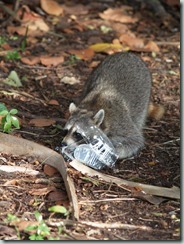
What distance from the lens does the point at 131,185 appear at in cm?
604

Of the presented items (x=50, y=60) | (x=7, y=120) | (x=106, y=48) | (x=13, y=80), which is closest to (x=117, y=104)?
(x=13, y=80)

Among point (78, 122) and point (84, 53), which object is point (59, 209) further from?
point (84, 53)

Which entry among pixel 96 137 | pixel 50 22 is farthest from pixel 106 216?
pixel 50 22

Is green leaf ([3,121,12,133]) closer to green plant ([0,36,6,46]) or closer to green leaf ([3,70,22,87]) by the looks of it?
green leaf ([3,70,22,87])

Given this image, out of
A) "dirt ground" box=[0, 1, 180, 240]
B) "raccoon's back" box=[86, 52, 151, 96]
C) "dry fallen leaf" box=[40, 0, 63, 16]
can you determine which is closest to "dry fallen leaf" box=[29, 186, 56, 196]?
"dirt ground" box=[0, 1, 180, 240]

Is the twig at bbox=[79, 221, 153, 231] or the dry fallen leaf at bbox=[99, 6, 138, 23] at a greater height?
the twig at bbox=[79, 221, 153, 231]

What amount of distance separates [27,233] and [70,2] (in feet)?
21.3

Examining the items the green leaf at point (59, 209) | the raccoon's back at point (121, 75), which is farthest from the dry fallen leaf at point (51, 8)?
the green leaf at point (59, 209)

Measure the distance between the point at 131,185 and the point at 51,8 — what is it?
5.00 m

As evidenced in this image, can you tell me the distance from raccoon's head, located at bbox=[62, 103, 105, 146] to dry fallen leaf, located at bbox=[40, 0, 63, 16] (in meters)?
3.73

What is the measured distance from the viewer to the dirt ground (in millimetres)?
5328

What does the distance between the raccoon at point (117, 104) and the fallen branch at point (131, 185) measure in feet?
1.53

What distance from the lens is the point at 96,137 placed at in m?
6.77

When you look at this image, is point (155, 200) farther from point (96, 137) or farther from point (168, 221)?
point (96, 137)
